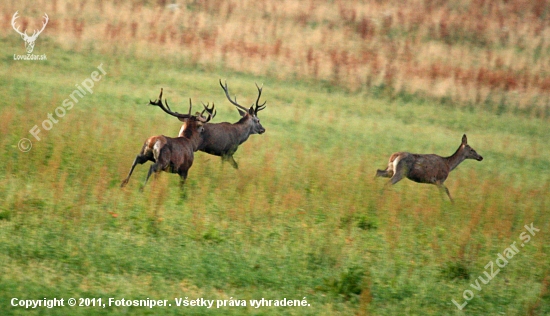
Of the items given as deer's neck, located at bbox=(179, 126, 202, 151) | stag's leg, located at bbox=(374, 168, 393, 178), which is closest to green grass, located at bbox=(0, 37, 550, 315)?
stag's leg, located at bbox=(374, 168, 393, 178)

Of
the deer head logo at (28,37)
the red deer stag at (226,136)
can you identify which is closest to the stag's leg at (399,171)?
the red deer stag at (226,136)

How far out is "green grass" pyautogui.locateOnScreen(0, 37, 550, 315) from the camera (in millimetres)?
8766

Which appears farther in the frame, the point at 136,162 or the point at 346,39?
the point at 346,39

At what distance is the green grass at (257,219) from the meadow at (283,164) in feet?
0.12

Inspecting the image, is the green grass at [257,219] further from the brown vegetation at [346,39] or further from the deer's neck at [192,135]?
the brown vegetation at [346,39]

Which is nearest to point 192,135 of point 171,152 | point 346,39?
point 171,152

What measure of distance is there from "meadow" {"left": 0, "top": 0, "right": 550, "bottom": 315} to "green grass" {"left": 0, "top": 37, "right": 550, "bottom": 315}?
4 cm

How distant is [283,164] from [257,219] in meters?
4.13

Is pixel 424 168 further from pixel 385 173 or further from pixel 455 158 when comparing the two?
pixel 455 158

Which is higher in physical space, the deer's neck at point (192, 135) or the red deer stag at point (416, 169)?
the deer's neck at point (192, 135)

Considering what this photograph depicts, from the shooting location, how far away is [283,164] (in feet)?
50.4

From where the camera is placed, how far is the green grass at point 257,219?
28.8ft

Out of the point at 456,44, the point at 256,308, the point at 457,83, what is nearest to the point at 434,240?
the point at 256,308

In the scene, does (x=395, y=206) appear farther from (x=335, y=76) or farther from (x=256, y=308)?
(x=335, y=76)
